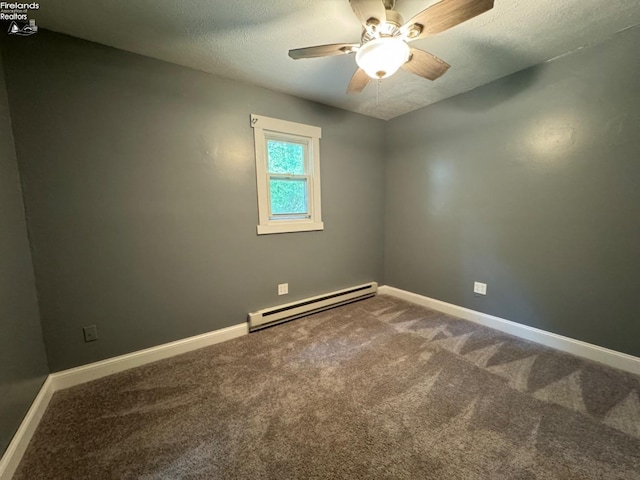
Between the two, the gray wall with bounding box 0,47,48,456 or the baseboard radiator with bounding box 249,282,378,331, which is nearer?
the gray wall with bounding box 0,47,48,456

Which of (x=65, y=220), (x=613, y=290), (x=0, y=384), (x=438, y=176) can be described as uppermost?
(x=438, y=176)

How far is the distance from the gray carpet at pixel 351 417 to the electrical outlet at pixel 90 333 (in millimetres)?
318

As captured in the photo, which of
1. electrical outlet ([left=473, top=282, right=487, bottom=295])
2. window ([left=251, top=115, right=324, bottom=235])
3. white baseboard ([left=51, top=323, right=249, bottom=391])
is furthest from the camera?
electrical outlet ([left=473, top=282, right=487, bottom=295])

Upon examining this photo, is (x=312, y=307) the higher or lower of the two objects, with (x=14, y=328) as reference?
lower

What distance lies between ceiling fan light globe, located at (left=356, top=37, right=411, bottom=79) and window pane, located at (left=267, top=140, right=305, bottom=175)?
139 centimetres

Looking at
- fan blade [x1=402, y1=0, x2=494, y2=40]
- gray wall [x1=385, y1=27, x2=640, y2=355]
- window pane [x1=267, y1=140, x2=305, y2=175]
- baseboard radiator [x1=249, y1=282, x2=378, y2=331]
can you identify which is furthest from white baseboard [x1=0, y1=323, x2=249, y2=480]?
fan blade [x1=402, y1=0, x2=494, y2=40]

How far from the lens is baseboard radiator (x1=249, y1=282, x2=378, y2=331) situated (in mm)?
2527

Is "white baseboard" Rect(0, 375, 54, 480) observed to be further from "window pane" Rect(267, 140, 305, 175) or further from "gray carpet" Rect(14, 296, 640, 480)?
"window pane" Rect(267, 140, 305, 175)

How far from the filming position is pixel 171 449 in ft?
4.24

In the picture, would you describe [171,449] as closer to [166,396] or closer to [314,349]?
[166,396]

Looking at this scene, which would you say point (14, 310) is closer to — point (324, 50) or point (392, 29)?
point (324, 50)

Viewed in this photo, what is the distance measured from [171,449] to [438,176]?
10.7ft

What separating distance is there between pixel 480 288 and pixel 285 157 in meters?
2.50

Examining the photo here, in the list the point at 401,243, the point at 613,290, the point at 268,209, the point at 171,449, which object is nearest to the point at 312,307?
the point at 268,209
